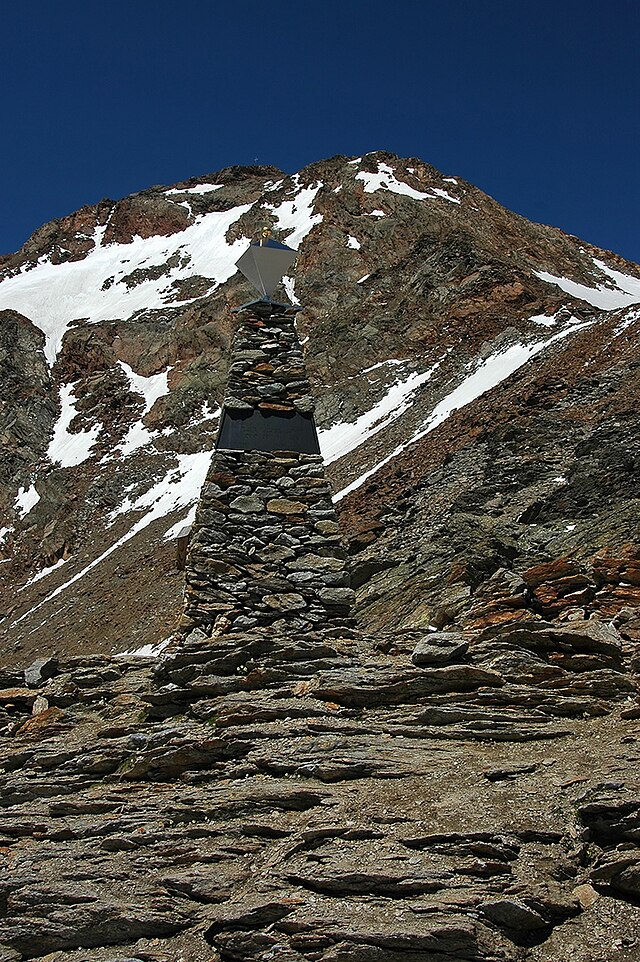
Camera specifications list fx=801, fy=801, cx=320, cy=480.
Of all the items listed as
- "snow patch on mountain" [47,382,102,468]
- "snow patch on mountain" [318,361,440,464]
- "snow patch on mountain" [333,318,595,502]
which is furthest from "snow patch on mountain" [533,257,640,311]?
"snow patch on mountain" [47,382,102,468]

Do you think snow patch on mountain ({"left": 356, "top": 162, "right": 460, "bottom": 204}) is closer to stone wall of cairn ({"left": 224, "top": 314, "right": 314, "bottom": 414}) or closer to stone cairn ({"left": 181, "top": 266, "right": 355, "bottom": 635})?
stone wall of cairn ({"left": 224, "top": 314, "right": 314, "bottom": 414})

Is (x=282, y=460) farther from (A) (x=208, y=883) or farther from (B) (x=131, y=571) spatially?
(B) (x=131, y=571)

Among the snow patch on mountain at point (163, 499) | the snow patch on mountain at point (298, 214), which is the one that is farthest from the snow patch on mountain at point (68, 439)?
the snow patch on mountain at point (298, 214)

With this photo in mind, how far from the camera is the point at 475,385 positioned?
36531 mm

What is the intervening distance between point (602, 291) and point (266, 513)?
60.3m

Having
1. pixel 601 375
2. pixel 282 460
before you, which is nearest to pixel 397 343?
pixel 601 375

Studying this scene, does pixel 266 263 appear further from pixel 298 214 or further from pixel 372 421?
pixel 298 214

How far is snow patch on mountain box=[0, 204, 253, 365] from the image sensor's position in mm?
74500

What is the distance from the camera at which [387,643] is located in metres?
6.79

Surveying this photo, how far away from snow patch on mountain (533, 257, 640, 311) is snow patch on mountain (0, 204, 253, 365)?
28.9 metres

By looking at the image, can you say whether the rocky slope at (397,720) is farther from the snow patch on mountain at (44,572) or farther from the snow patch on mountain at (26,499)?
the snow patch on mountain at (26,499)

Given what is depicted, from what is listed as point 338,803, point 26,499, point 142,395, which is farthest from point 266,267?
point 142,395

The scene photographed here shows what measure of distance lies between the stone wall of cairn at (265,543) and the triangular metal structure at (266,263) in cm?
150

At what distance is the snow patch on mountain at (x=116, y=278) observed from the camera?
74500mm
